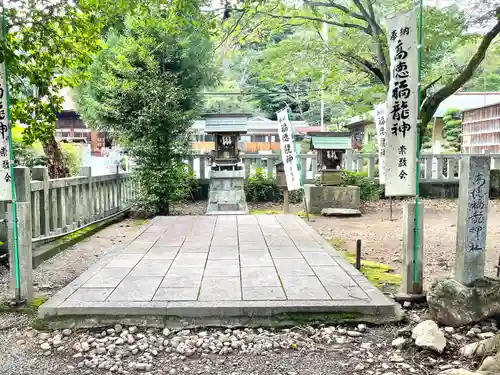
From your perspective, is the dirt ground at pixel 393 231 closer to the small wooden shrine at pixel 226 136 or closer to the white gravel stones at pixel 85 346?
the small wooden shrine at pixel 226 136

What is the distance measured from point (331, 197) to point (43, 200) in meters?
7.35

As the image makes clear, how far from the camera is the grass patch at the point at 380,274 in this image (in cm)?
464

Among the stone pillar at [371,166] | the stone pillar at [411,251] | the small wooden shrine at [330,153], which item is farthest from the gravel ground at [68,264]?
the stone pillar at [371,166]

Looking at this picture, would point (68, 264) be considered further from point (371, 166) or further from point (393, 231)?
point (371, 166)

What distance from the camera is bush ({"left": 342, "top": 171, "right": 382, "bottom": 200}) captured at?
1255 cm

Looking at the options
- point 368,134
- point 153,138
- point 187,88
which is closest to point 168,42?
point 187,88

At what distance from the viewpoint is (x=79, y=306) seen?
11.6 ft

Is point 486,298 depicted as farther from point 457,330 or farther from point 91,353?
point 91,353

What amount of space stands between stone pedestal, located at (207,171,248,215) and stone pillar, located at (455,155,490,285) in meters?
7.66

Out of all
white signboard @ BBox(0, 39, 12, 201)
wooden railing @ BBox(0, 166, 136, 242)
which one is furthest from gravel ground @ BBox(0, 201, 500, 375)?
wooden railing @ BBox(0, 166, 136, 242)

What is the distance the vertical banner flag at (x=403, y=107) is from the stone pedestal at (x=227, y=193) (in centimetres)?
703

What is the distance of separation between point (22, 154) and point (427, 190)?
12.7m

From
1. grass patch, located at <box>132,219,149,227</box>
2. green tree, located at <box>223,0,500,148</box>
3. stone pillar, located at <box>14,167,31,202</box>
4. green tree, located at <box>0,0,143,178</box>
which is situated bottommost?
grass patch, located at <box>132,219,149,227</box>

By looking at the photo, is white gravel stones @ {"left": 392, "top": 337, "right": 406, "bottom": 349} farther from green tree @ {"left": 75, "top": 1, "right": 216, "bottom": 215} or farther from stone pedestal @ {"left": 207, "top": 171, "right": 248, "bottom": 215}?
stone pedestal @ {"left": 207, "top": 171, "right": 248, "bottom": 215}
